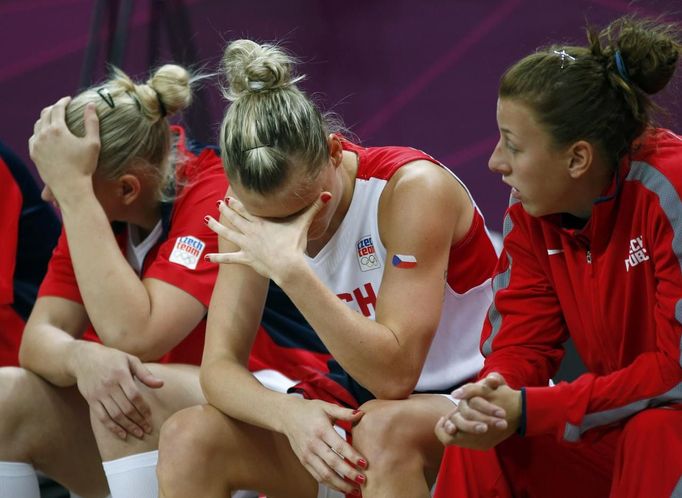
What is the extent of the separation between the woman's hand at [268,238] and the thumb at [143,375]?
411mm

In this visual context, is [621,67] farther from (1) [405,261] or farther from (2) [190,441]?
(2) [190,441]

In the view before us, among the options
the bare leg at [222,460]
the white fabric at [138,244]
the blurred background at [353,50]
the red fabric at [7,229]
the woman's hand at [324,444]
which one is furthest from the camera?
the blurred background at [353,50]

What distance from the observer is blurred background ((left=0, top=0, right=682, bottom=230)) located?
303cm

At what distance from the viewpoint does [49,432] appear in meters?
2.45

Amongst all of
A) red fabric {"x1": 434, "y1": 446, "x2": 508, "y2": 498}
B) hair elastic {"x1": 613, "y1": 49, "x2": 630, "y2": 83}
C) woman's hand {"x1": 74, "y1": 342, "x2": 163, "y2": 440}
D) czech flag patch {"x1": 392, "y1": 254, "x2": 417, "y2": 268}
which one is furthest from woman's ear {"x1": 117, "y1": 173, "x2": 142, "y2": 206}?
hair elastic {"x1": 613, "y1": 49, "x2": 630, "y2": 83}

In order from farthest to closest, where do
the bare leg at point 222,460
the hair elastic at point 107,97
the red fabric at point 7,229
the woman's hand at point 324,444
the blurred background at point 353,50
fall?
the blurred background at point 353,50 < the red fabric at point 7,229 < the hair elastic at point 107,97 < the bare leg at point 222,460 < the woman's hand at point 324,444

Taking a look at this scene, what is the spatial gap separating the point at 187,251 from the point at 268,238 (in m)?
0.55

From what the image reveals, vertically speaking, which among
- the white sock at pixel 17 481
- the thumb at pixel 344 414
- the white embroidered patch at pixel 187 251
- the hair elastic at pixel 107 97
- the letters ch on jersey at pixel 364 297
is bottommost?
the white sock at pixel 17 481

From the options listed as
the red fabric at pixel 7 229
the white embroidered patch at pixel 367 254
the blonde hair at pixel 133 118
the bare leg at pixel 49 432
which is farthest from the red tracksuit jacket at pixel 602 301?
the red fabric at pixel 7 229

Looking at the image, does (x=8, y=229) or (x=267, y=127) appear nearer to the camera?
(x=267, y=127)

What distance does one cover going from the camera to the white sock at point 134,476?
217 centimetres

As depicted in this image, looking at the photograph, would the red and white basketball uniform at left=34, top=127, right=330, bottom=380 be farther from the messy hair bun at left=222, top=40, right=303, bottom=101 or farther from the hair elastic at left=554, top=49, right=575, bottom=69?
the hair elastic at left=554, top=49, right=575, bottom=69

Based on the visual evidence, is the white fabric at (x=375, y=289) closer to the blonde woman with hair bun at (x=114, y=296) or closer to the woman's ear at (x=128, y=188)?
the blonde woman with hair bun at (x=114, y=296)

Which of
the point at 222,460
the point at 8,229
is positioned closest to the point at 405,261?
the point at 222,460
